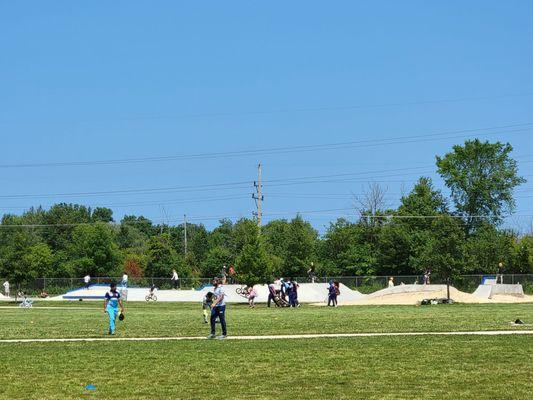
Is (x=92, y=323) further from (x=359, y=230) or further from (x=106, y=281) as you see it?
(x=359, y=230)

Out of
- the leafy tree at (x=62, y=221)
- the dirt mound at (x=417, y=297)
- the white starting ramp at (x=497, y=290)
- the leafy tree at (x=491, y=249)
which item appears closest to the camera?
the dirt mound at (x=417, y=297)

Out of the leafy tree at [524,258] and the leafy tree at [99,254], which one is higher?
the leafy tree at [99,254]

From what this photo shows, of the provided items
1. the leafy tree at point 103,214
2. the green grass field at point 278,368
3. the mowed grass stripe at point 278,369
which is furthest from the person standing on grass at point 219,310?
the leafy tree at point 103,214

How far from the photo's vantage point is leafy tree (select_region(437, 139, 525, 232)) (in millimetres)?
103000

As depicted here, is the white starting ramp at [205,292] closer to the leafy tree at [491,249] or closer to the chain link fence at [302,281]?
the chain link fence at [302,281]

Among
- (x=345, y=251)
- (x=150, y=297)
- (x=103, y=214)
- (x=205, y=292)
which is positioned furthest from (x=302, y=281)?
(x=103, y=214)

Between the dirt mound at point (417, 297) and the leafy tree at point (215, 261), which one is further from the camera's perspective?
the leafy tree at point (215, 261)

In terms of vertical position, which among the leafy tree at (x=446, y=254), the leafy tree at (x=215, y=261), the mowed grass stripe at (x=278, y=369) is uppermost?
the leafy tree at (x=215, y=261)

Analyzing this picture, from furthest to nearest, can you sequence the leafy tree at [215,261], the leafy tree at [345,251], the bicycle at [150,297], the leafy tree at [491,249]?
the leafy tree at [215,261], the leafy tree at [345,251], the leafy tree at [491,249], the bicycle at [150,297]

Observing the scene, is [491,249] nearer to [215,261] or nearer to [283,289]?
[283,289]

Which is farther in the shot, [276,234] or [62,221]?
[62,221]

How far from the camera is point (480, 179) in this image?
103250mm

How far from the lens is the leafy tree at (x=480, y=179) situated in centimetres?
10300

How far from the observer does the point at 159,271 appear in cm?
11375
